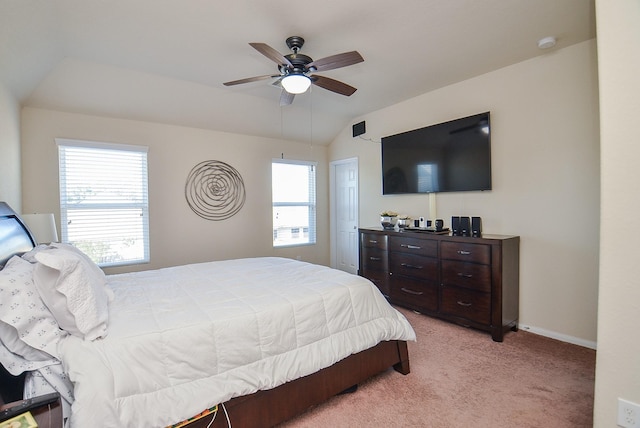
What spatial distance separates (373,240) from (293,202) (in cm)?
172

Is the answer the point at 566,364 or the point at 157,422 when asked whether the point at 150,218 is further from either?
the point at 566,364

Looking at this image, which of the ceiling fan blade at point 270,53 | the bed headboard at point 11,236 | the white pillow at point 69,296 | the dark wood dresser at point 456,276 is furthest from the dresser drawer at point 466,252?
the bed headboard at point 11,236

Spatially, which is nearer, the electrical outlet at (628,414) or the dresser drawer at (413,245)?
the electrical outlet at (628,414)

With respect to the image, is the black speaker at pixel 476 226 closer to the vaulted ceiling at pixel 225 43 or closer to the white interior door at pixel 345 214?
the vaulted ceiling at pixel 225 43

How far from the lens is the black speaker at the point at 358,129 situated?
15.1 ft

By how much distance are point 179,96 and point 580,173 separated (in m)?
4.25

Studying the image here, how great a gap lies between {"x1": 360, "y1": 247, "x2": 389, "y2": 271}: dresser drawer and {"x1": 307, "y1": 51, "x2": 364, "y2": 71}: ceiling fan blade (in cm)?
231

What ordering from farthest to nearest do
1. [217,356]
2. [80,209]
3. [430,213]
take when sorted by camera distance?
[430,213] → [80,209] → [217,356]

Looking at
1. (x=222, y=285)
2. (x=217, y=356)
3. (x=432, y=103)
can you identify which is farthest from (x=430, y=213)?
(x=217, y=356)

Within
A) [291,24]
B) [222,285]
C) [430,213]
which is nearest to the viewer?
[222,285]

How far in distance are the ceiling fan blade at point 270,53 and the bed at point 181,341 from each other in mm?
1653

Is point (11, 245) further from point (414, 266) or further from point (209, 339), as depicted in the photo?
point (414, 266)

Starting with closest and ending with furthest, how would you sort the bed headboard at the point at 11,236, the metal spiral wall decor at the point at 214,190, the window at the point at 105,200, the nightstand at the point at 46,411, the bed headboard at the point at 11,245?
the nightstand at the point at 46,411, the bed headboard at the point at 11,245, the bed headboard at the point at 11,236, the window at the point at 105,200, the metal spiral wall decor at the point at 214,190

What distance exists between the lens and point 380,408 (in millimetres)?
1829
